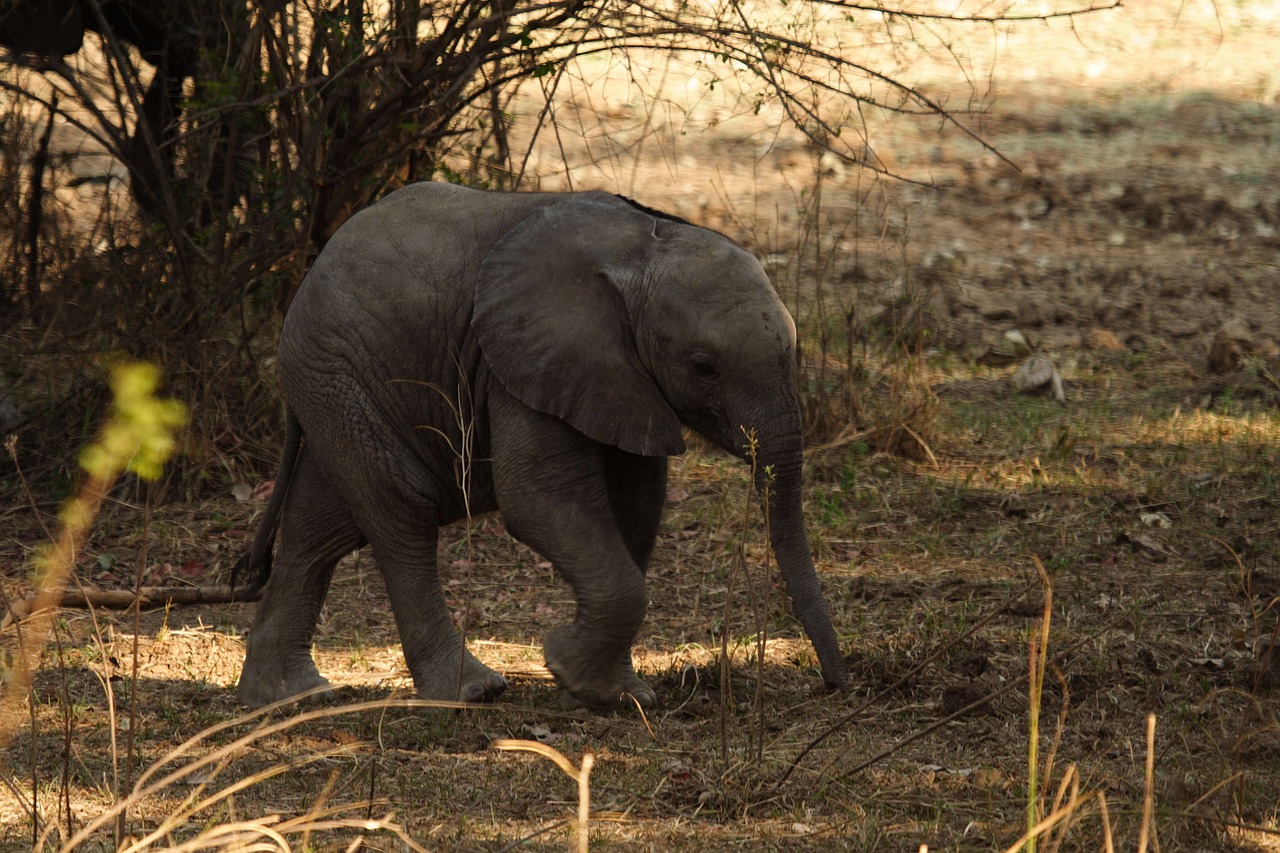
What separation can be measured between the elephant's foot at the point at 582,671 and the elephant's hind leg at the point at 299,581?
40.4 inches

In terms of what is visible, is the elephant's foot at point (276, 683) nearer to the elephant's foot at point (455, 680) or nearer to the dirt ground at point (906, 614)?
the dirt ground at point (906, 614)

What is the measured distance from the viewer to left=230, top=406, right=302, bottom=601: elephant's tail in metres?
6.06

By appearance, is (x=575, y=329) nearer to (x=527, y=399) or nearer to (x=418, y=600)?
(x=527, y=399)

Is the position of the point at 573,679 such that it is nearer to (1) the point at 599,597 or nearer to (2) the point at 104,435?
(1) the point at 599,597

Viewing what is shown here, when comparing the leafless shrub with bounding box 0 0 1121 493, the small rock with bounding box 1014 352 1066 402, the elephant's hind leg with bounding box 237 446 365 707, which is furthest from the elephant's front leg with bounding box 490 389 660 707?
the small rock with bounding box 1014 352 1066 402

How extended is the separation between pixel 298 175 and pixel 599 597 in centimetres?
334

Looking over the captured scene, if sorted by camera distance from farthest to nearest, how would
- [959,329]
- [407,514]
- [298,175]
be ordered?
[959,329] → [298,175] → [407,514]

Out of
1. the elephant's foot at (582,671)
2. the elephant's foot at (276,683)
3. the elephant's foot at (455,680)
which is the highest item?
the elephant's foot at (582,671)

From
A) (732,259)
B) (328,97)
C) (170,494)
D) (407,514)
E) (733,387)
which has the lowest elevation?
(170,494)

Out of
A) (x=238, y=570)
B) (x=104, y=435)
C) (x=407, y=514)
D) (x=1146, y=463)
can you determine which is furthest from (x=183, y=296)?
(x=1146, y=463)

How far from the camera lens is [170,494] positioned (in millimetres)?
8438

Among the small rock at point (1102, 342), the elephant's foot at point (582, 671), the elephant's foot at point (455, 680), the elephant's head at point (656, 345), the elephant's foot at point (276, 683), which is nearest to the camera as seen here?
the elephant's head at point (656, 345)

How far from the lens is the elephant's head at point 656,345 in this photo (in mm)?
5270

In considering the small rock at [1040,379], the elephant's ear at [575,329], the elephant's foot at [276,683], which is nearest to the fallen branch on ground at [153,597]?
the elephant's foot at [276,683]
